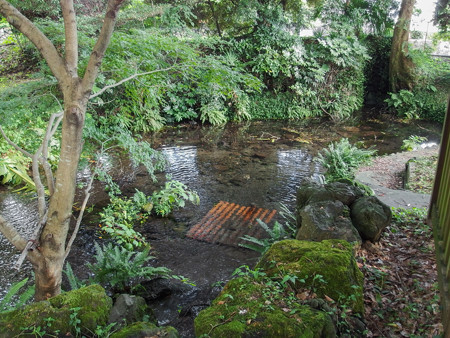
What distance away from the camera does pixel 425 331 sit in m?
2.61

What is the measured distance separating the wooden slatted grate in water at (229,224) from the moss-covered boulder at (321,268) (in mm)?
2243

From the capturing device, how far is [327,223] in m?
4.09

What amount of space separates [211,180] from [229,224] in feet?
7.17

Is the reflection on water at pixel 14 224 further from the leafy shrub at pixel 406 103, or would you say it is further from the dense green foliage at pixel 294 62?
the leafy shrub at pixel 406 103

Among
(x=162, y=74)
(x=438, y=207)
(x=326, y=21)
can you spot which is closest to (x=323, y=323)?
(x=438, y=207)

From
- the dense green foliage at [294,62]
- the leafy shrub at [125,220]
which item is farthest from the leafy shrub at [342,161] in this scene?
the dense green foliage at [294,62]

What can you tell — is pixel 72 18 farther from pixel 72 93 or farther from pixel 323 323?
pixel 323 323

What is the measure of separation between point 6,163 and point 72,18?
5.52m

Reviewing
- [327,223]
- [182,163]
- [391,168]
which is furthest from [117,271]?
[391,168]

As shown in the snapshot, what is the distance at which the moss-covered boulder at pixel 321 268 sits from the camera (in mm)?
2795

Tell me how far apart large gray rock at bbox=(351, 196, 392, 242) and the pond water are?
157 centimetres

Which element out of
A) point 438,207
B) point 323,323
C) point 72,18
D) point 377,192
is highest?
point 72,18

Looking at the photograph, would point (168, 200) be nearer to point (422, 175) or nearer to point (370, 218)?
point (370, 218)

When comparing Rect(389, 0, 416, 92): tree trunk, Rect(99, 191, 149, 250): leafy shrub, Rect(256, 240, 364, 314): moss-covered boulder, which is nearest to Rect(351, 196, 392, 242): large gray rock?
Rect(256, 240, 364, 314): moss-covered boulder
